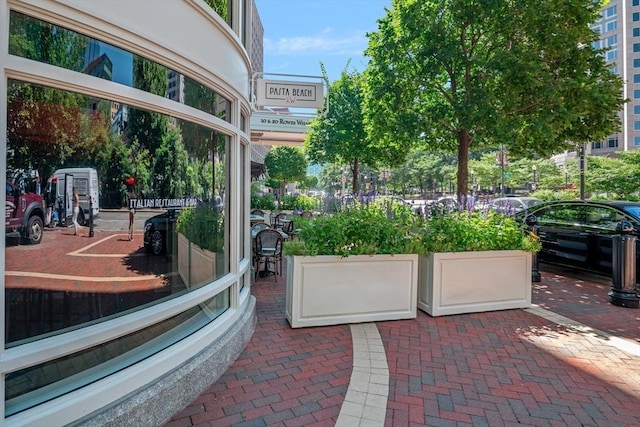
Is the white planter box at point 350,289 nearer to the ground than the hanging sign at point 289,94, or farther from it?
nearer to the ground

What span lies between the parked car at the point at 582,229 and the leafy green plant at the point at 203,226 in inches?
259

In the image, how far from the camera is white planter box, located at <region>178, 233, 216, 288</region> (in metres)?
3.49

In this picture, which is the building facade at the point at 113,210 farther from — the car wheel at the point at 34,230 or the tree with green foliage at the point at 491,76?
the tree with green foliage at the point at 491,76

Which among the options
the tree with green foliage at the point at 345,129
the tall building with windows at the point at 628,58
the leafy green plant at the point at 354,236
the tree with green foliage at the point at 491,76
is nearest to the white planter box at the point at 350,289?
the leafy green plant at the point at 354,236

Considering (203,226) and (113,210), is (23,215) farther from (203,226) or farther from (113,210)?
(203,226)

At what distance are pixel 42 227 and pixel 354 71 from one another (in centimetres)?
1620

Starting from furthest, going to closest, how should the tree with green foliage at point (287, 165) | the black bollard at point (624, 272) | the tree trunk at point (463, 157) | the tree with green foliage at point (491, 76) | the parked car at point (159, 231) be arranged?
the tree with green foliage at point (287, 165) < the tree trunk at point (463, 157) < the tree with green foliage at point (491, 76) < the black bollard at point (624, 272) < the parked car at point (159, 231)

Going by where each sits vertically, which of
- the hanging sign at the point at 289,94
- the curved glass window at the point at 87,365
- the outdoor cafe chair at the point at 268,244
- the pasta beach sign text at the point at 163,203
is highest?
the hanging sign at the point at 289,94

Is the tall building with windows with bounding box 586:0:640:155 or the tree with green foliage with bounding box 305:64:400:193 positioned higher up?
the tall building with windows with bounding box 586:0:640:155

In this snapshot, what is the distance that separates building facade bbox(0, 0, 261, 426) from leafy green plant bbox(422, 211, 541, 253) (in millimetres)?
2947

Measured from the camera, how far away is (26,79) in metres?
2.12

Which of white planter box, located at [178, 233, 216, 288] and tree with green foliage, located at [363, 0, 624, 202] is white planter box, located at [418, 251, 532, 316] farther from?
tree with green foliage, located at [363, 0, 624, 202]

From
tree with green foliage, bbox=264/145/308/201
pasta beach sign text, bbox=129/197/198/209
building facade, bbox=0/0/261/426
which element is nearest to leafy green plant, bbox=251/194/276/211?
building facade, bbox=0/0/261/426

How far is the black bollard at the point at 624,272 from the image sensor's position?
5.84 metres
